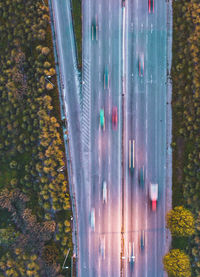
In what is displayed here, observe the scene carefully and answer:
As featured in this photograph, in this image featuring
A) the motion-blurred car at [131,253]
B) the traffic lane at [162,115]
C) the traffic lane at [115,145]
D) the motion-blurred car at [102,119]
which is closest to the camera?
the traffic lane at [162,115]

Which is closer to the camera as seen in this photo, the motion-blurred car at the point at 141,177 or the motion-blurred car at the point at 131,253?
the motion-blurred car at the point at 141,177

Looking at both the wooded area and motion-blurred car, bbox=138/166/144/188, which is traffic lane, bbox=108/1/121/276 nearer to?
motion-blurred car, bbox=138/166/144/188

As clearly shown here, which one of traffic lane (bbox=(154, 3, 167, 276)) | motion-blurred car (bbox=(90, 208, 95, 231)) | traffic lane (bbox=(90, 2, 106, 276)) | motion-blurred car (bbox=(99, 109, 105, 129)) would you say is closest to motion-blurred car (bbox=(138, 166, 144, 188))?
traffic lane (bbox=(154, 3, 167, 276))

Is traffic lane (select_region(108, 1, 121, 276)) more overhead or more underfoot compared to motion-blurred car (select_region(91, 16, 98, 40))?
more underfoot

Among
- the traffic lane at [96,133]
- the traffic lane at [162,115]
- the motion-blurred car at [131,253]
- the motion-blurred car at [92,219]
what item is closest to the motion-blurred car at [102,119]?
the traffic lane at [96,133]

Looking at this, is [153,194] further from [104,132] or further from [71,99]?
[71,99]

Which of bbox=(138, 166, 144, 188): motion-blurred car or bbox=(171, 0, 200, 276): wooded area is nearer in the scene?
bbox=(171, 0, 200, 276): wooded area

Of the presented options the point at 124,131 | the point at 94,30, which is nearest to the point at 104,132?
the point at 124,131

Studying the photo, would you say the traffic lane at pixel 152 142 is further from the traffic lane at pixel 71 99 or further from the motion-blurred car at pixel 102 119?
the traffic lane at pixel 71 99

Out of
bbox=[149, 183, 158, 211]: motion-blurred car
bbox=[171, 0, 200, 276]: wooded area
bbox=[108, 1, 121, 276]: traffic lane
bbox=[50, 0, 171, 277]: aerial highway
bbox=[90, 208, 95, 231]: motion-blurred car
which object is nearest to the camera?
bbox=[171, 0, 200, 276]: wooded area
